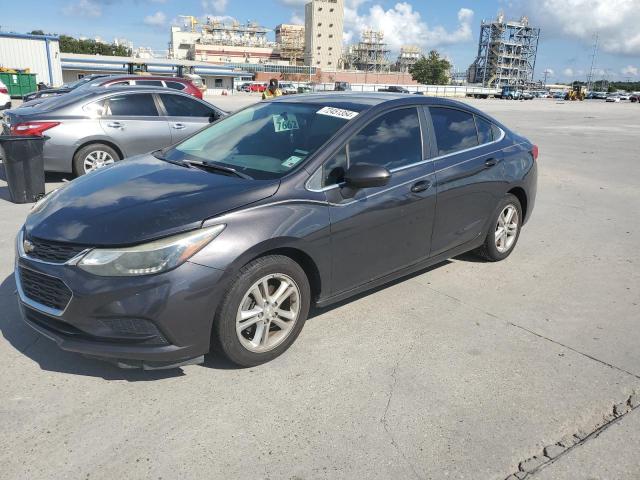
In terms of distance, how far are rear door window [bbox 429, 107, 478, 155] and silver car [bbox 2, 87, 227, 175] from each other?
4175 mm

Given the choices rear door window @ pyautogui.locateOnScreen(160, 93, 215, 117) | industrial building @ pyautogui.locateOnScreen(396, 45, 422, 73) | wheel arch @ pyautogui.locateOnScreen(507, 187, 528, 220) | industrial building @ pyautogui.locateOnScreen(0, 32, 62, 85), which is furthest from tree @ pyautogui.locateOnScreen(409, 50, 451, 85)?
wheel arch @ pyautogui.locateOnScreen(507, 187, 528, 220)

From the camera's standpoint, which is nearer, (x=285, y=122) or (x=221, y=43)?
(x=285, y=122)

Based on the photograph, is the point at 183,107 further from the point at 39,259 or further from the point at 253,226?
the point at 253,226

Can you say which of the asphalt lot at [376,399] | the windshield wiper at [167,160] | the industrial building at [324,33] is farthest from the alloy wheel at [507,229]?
the industrial building at [324,33]

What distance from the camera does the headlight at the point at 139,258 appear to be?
9.18 feet

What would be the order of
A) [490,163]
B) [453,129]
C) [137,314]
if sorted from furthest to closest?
[490,163], [453,129], [137,314]

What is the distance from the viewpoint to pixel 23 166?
7215 mm

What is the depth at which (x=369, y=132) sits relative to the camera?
12.7 ft

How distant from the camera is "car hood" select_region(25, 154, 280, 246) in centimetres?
291

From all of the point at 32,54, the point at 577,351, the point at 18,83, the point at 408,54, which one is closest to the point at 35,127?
the point at 577,351

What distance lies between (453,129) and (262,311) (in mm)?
2497

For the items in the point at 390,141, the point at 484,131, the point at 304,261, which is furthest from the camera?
the point at 484,131

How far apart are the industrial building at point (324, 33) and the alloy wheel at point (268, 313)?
14239 cm

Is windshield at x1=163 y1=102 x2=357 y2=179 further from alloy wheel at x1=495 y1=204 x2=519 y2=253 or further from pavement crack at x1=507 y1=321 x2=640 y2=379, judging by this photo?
alloy wheel at x1=495 y1=204 x2=519 y2=253
